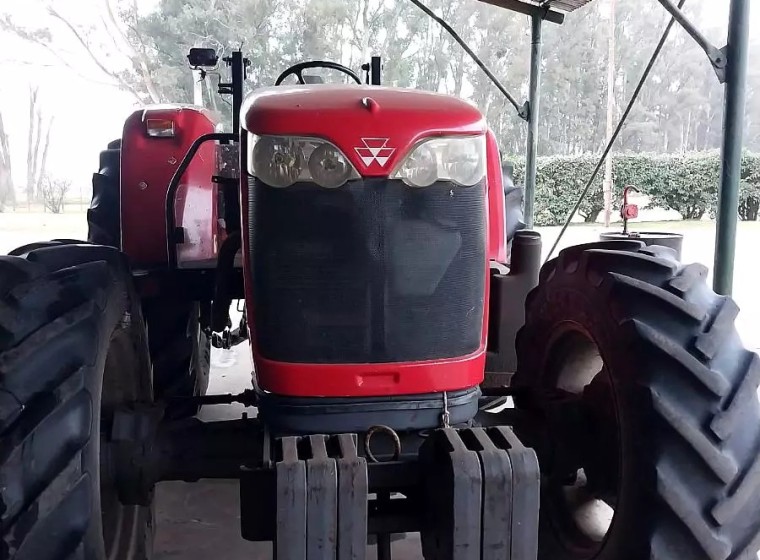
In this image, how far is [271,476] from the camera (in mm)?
1570

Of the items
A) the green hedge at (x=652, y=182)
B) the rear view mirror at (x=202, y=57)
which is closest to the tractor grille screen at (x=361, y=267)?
the rear view mirror at (x=202, y=57)

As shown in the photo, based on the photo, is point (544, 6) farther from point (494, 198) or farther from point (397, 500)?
point (397, 500)

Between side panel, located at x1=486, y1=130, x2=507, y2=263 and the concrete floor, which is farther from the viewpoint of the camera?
the concrete floor

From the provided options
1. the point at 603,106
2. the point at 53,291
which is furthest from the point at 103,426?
the point at 603,106

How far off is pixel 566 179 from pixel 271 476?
18.2 meters

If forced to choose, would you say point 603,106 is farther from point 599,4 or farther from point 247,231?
point 247,231

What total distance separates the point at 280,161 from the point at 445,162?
377mm

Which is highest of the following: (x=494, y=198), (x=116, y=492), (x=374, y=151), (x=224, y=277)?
(x=374, y=151)

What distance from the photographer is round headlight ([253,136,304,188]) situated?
1709 mm

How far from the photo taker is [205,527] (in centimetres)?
270

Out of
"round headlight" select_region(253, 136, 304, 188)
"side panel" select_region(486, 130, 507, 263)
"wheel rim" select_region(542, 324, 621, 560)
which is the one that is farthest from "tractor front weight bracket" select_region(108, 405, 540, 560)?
"side panel" select_region(486, 130, 507, 263)

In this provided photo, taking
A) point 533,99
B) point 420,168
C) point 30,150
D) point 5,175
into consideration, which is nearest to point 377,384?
point 420,168

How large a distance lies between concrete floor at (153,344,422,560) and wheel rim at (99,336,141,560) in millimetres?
361

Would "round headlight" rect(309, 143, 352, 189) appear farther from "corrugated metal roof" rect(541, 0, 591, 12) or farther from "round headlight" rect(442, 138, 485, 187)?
"corrugated metal roof" rect(541, 0, 591, 12)
